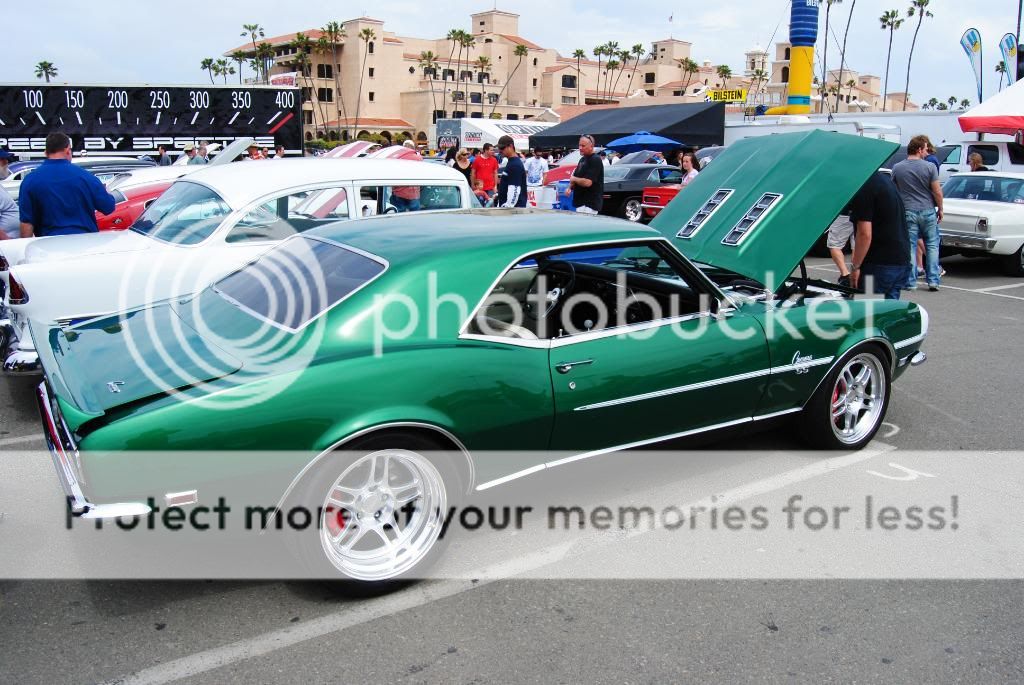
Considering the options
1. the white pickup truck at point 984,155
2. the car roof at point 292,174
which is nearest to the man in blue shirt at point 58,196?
the car roof at point 292,174

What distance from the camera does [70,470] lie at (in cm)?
301

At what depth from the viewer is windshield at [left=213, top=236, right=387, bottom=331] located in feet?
11.4

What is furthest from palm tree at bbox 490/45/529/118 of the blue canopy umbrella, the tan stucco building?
the blue canopy umbrella

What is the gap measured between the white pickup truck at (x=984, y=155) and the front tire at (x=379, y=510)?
1821 cm

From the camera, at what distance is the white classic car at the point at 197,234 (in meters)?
5.23

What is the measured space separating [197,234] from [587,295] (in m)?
3.13

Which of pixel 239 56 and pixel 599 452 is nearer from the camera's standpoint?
pixel 599 452

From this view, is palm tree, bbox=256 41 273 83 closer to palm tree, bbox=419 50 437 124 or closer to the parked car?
palm tree, bbox=419 50 437 124

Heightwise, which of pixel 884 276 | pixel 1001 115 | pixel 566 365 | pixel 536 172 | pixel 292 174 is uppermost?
pixel 1001 115

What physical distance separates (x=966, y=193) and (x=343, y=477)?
472 inches

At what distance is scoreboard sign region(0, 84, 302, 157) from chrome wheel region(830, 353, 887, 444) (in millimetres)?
20135

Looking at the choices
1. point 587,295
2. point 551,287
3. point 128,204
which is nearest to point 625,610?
point 587,295

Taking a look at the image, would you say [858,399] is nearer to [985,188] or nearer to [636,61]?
[985,188]

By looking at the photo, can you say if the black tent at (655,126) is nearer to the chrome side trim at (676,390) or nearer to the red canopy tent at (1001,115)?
the red canopy tent at (1001,115)
